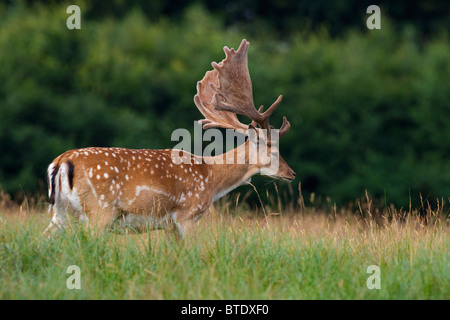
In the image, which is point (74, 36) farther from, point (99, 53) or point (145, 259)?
point (145, 259)

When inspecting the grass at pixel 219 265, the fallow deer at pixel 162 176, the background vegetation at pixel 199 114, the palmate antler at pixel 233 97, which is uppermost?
the background vegetation at pixel 199 114

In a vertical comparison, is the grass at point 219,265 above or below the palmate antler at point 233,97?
below

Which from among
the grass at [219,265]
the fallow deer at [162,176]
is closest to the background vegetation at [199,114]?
the fallow deer at [162,176]

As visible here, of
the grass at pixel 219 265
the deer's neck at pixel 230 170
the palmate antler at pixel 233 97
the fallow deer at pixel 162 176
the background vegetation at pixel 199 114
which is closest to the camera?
the grass at pixel 219 265

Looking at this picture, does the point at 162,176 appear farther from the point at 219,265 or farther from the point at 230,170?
the point at 219,265

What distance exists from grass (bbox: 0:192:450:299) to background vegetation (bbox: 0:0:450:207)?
11.8m

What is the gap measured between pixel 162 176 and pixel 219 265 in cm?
173

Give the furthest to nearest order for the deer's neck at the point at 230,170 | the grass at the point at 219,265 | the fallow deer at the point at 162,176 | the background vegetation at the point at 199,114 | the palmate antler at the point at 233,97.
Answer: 1. the background vegetation at the point at 199,114
2. the palmate antler at the point at 233,97
3. the deer's neck at the point at 230,170
4. the fallow deer at the point at 162,176
5. the grass at the point at 219,265

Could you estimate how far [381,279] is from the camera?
5422mm

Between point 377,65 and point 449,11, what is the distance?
7128 mm

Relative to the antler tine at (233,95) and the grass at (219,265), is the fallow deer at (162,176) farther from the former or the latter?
the grass at (219,265)

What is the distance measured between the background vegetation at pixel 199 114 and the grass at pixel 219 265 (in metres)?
11.8

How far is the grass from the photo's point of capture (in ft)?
17.1

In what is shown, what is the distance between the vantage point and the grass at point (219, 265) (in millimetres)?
5227
